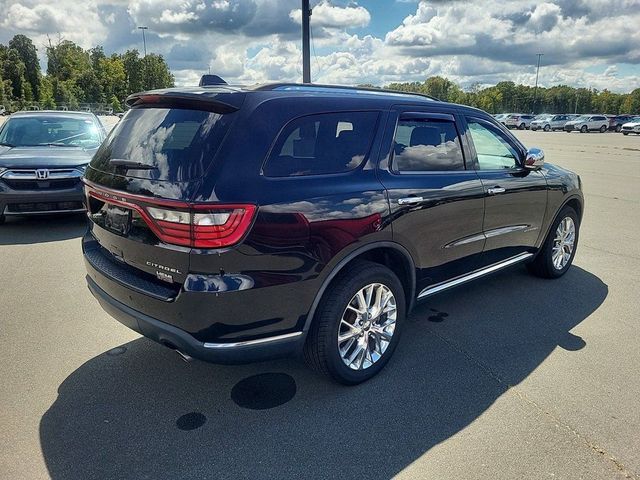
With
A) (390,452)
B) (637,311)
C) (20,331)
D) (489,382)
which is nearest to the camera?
(390,452)

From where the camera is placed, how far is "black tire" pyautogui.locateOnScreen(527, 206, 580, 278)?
4.97m

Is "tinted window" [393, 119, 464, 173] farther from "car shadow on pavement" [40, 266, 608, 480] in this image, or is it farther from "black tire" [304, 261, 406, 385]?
"car shadow on pavement" [40, 266, 608, 480]

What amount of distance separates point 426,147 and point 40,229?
5.91m

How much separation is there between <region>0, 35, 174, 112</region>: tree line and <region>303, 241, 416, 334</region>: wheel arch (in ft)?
218

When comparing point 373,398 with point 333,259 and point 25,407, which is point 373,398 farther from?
point 25,407

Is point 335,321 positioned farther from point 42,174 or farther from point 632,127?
point 632,127

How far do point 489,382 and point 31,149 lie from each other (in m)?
7.16

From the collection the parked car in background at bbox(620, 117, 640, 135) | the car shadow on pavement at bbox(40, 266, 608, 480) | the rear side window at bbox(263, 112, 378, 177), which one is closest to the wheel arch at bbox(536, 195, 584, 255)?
the car shadow on pavement at bbox(40, 266, 608, 480)

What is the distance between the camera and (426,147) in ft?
11.7

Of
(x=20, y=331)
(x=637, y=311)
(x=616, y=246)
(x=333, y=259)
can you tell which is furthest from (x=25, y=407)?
(x=616, y=246)

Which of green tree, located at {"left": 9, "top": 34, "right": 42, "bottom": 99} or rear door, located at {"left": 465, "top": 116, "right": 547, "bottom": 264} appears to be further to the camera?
green tree, located at {"left": 9, "top": 34, "right": 42, "bottom": 99}

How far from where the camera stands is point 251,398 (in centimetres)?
303

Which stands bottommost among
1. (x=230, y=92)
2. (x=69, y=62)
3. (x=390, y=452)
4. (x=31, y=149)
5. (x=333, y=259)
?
(x=390, y=452)

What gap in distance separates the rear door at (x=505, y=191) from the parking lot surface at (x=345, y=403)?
1.99 ft
